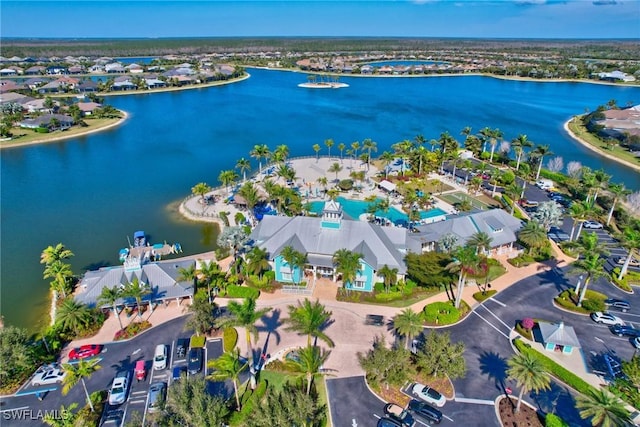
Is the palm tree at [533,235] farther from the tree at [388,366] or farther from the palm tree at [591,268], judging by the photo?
the tree at [388,366]

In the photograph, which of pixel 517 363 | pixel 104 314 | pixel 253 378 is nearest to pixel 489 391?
pixel 517 363

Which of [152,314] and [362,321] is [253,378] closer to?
[362,321]

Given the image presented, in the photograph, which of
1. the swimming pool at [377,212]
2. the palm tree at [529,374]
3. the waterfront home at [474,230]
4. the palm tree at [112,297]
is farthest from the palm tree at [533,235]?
the palm tree at [112,297]

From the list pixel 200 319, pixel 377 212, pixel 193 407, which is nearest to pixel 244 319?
pixel 193 407

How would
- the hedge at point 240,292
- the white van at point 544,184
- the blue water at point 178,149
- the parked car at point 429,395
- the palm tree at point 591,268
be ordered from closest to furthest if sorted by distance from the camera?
1. the parked car at point 429,395
2. the palm tree at point 591,268
3. the hedge at point 240,292
4. the blue water at point 178,149
5. the white van at point 544,184

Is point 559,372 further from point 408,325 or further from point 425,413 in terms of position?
point 408,325
